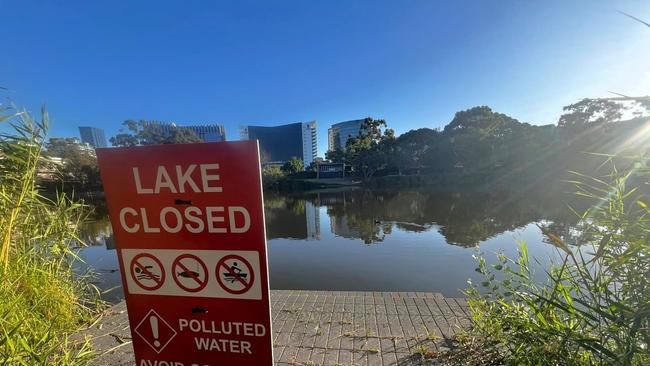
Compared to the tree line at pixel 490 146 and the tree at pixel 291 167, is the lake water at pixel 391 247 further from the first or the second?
the tree at pixel 291 167

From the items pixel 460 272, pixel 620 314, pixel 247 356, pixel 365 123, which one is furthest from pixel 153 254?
pixel 365 123

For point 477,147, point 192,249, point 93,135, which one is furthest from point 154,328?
point 477,147

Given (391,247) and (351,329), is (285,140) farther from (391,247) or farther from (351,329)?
(351,329)

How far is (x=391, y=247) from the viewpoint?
23.4 ft

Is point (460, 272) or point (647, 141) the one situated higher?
point (647, 141)

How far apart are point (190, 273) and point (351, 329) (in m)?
1.96

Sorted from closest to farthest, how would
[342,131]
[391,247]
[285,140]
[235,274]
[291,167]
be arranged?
[235,274] → [391,247] → [291,167] → [285,140] → [342,131]

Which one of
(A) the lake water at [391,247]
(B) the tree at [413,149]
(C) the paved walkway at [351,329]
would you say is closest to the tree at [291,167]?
(B) the tree at [413,149]

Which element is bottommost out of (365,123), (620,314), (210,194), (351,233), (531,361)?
(351,233)

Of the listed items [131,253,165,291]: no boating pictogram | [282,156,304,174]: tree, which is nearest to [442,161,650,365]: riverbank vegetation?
[131,253,165,291]: no boating pictogram

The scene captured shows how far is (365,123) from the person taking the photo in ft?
124

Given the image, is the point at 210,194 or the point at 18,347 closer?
the point at 210,194

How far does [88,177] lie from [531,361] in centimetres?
2485

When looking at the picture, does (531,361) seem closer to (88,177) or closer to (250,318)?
(250,318)
